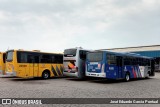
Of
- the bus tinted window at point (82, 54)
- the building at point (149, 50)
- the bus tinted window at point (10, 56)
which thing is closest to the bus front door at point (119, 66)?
the bus tinted window at point (82, 54)

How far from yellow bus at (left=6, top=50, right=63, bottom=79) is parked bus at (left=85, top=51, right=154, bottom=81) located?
4.13 m

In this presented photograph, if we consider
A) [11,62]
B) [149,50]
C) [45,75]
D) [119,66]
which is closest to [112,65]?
[119,66]

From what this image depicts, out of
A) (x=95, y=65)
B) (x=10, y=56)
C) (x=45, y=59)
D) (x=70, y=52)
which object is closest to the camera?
(x=95, y=65)

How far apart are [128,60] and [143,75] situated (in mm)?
4079

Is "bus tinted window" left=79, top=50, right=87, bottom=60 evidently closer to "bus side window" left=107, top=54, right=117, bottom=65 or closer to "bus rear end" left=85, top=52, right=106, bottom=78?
"bus rear end" left=85, top=52, right=106, bottom=78

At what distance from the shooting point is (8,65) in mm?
19078

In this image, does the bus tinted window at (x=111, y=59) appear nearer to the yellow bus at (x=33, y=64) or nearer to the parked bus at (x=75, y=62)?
the parked bus at (x=75, y=62)

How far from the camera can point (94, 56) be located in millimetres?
18688

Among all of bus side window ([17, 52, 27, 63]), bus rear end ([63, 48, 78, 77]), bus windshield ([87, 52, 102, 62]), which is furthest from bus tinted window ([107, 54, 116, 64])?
bus side window ([17, 52, 27, 63])

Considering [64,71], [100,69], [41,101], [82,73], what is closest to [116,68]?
[100,69]

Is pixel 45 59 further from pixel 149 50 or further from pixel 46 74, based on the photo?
pixel 149 50

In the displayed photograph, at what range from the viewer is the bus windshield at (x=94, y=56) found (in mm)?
18178

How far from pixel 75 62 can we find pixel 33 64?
3727mm

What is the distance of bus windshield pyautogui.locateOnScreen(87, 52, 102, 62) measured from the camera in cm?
1818
